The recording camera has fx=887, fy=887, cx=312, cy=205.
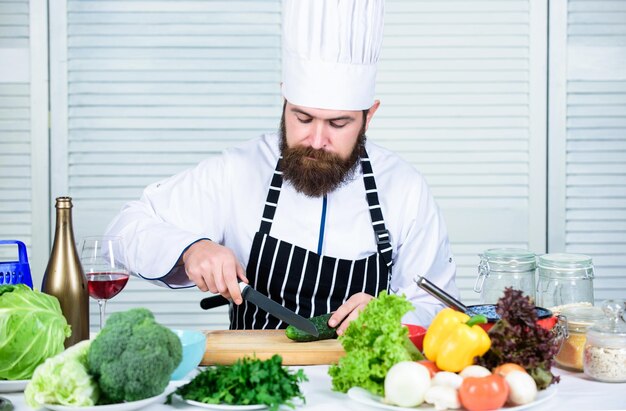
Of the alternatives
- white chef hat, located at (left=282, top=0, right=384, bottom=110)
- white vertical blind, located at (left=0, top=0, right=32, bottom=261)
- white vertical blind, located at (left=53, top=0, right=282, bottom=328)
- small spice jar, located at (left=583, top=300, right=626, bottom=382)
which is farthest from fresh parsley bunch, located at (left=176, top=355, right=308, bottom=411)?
white vertical blind, located at (left=0, top=0, right=32, bottom=261)

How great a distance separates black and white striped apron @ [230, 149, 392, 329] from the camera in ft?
8.50

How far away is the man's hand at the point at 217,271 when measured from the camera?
2.11 metres

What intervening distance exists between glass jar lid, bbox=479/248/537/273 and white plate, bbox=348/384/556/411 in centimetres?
37

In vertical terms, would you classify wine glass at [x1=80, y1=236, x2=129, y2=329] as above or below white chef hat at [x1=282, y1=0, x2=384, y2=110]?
below

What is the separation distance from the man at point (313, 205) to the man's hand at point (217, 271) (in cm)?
5

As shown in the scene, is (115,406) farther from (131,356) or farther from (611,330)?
(611,330)

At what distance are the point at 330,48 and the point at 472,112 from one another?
4.91 ft

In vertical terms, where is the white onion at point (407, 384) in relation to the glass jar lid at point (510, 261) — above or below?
below

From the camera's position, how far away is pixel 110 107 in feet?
12.6

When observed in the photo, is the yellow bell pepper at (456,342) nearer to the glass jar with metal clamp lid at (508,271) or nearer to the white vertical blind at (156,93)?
the glass jar with metal clamp lid at (508,271)

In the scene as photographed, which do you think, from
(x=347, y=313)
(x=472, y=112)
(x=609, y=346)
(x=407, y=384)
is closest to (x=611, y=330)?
(x=609, y=346)

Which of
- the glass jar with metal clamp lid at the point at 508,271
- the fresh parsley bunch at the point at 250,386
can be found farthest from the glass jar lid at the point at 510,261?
the fresh parsley bunch at the point at 250,386

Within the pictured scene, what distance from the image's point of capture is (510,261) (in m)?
Result: 1.99

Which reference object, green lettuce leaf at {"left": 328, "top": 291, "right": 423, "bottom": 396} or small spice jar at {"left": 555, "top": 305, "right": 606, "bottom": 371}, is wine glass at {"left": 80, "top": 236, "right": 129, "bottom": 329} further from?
small spice jar at {"left": 555, "top": 305, "right": 606, "bottom": 371}
